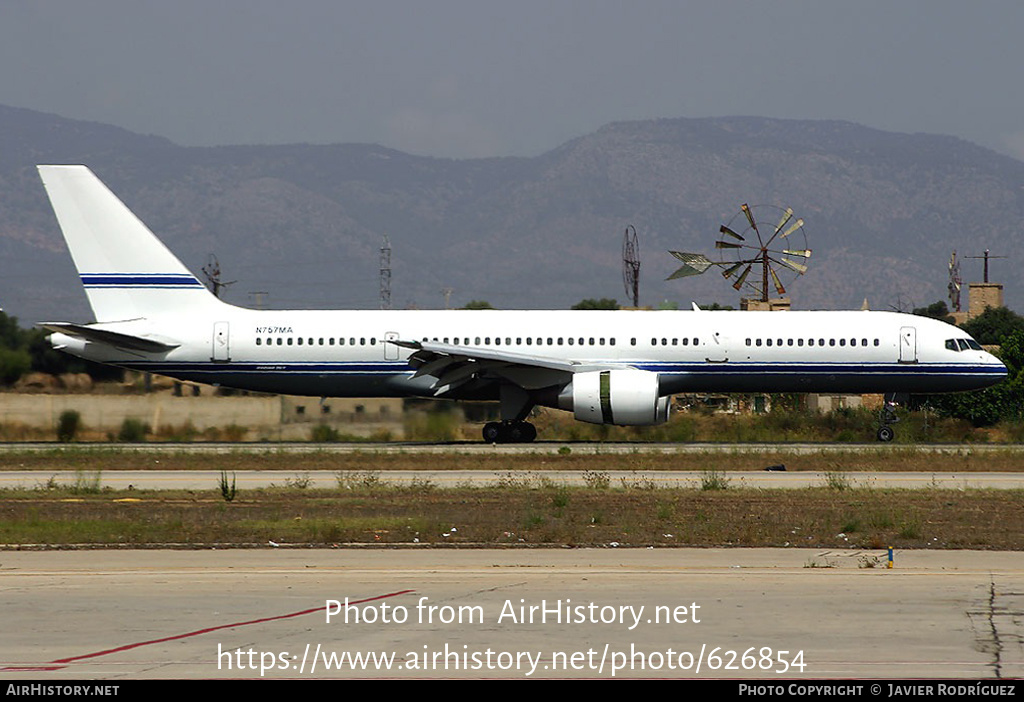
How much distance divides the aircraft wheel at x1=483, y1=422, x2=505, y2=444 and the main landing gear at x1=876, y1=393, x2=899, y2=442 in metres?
10.7

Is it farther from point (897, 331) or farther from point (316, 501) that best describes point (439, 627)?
point (897, 331)

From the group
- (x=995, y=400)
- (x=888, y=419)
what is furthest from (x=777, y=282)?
(x=888, y=419)

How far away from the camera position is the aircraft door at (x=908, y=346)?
3972 centimetres

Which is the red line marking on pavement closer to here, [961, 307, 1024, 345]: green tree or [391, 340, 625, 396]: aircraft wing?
[391, 340, 625, 396]: aircraft wing

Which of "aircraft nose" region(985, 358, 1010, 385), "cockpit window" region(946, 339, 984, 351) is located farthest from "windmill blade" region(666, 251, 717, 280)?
"aircraft nose" region(985, 358, 1010, 385)

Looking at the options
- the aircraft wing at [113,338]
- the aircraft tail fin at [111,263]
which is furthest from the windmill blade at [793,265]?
the aircraft wing at [113,338]

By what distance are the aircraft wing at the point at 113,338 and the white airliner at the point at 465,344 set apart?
0.04 meters

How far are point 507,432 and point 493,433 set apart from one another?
0.42 meters

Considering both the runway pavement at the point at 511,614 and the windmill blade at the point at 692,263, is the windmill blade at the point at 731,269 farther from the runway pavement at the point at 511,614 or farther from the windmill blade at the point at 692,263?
the runway pavement at the point at 511,614

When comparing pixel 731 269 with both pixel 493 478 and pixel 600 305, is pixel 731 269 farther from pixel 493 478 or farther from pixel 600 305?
pixel 493 478

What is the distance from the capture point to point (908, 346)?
3978 centimetres

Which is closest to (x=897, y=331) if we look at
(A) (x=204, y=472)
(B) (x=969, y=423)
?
(B) (x=969, y=423)

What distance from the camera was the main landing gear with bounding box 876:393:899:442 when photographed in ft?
134
